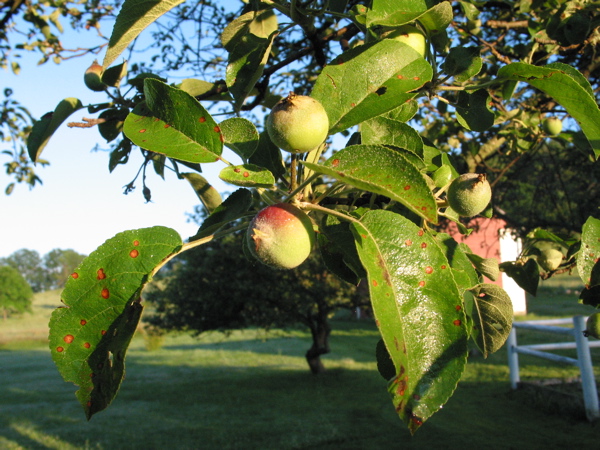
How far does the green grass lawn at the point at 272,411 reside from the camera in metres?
6.54

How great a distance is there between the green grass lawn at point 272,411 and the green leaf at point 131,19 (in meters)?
6.09

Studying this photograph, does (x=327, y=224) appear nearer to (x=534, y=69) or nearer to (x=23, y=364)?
(x=534, y=69)

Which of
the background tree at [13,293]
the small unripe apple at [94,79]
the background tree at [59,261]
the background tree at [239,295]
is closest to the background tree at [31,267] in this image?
the background tree at [59,261]

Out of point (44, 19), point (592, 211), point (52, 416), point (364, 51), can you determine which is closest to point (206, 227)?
point (364, 51)

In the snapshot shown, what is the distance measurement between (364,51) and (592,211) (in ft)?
12.1

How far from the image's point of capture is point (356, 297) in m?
11.2

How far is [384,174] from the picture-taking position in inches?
26.9

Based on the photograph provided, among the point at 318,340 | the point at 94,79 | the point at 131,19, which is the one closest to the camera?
the point at 131,19

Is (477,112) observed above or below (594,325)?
above

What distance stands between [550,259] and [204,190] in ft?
3.40

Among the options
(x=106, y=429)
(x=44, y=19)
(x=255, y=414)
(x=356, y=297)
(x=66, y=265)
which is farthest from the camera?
(x=66, y=265)

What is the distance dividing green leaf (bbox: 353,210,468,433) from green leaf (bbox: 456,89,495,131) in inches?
21.3

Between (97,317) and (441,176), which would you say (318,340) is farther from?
(97,317)

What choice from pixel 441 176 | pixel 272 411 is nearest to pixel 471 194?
pixel 441 176
